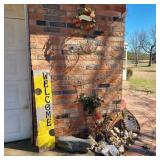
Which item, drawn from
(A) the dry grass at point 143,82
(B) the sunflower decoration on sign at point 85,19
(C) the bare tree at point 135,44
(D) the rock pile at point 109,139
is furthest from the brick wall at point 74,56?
(C) the bare tree at point 135,44

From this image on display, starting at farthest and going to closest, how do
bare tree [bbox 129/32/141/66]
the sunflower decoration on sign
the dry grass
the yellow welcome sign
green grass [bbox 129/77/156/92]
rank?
bare tree [bbox 129/32/141/66], the dry grass, green grass [bbox 129/77/156/92], the sunflower decoration on sign, the yellow welcome sign

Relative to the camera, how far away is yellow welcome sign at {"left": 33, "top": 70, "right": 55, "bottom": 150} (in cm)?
351

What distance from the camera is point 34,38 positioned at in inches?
138

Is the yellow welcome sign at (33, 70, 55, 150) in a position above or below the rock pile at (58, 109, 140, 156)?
above

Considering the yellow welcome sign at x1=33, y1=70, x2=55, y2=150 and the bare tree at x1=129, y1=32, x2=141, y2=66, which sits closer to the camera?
the yellow welcome sign at x1=33, y1=70, x2=55, y2=150

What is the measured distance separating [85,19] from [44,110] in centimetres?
143

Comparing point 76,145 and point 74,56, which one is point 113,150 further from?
point 74,56

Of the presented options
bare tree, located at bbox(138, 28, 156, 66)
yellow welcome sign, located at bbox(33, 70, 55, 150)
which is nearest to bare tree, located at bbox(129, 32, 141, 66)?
bare tree, located at bbox(138, 28, 156, 66)

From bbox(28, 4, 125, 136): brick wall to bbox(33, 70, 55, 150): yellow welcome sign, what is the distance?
4.9 inches

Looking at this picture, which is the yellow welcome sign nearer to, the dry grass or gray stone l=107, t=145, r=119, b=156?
gray stone l=107, t=145, r=119, b=156

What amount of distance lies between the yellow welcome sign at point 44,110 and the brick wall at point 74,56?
0.41ft

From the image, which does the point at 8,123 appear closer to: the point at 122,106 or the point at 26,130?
the point at 26,130

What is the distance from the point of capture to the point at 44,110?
356 cm
